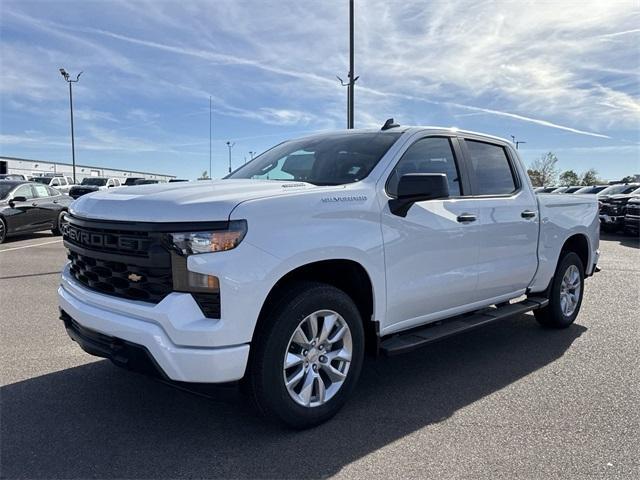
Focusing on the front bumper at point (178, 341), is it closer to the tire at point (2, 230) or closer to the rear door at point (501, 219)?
the rear door at point (501, 219)

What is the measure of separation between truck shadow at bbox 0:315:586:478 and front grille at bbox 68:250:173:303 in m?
0.64

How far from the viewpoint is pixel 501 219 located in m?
4.57

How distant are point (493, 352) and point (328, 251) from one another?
8.14 ft

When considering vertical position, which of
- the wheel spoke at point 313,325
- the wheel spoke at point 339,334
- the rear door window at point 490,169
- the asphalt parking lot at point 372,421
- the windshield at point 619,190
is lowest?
the asphalt parking lot at point 372,421

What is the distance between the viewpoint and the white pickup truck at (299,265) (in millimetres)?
2844

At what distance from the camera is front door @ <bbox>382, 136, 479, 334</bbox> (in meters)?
3.66

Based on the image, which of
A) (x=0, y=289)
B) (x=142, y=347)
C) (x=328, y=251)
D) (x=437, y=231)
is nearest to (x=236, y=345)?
(x=142, y=347)

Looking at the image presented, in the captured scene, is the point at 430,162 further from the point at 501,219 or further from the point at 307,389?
the point at 307,389

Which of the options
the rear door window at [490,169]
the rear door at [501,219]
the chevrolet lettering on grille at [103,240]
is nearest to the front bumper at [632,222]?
the rear door at [501,219]

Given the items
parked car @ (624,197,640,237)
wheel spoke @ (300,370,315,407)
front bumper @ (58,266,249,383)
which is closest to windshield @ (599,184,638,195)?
parked car @ (624,197,640,237)

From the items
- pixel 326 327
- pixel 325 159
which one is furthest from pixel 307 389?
pixel 325 159

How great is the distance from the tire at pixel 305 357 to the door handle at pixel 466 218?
4.10ft

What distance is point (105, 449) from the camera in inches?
118

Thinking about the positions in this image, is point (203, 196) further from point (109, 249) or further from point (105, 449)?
point (105, 449)
